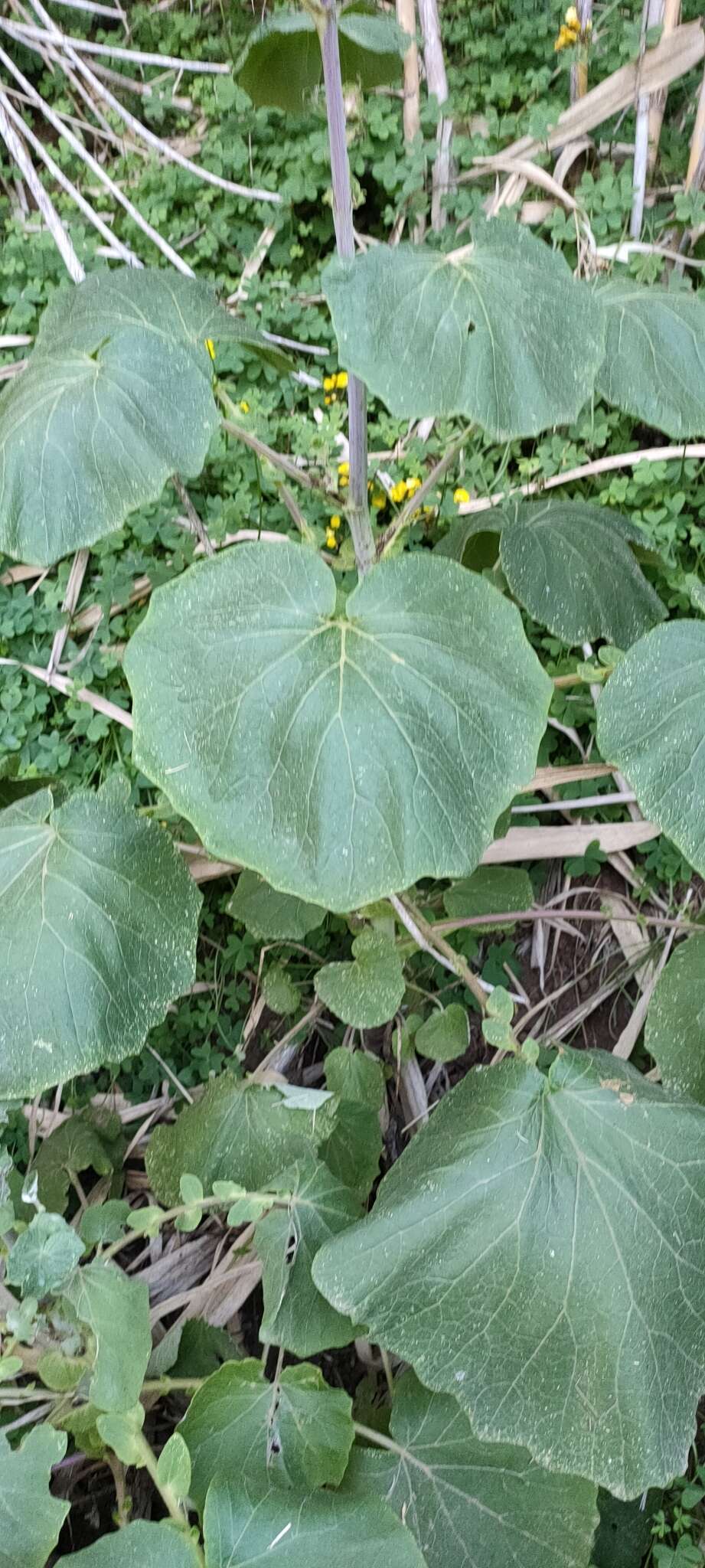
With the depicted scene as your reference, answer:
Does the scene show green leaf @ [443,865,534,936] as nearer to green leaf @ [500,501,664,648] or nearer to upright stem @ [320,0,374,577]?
green leaf @ [500,501,664,648]

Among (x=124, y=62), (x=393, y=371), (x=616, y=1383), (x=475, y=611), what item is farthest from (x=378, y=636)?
(x=124, y=62)

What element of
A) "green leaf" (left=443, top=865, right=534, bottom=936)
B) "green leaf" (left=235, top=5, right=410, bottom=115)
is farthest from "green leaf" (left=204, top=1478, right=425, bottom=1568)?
"green leaf" (left=235, top=5, right=410, bottom=115)

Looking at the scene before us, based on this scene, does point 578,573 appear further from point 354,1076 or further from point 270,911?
point 354,1076

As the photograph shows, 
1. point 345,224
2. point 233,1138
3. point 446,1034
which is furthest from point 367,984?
point 345,224

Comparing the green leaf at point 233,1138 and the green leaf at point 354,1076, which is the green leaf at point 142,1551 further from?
the green leaf at point 354,1076

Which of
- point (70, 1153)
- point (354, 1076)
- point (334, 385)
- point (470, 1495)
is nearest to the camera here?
point (470, 1495)

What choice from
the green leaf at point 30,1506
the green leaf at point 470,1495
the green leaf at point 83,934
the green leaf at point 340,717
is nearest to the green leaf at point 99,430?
the green leaf at point 340,717

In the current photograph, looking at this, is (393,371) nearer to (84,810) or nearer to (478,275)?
(478,275)
